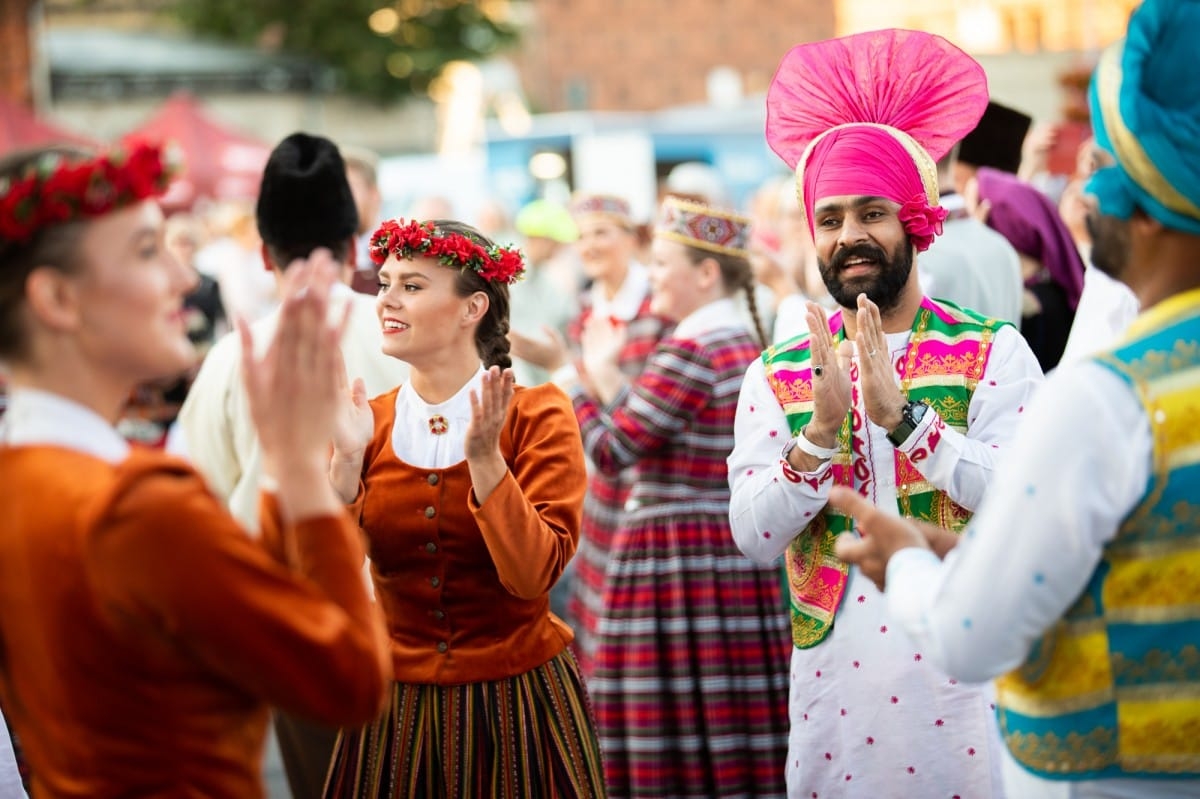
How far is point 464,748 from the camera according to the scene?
10.9 feet

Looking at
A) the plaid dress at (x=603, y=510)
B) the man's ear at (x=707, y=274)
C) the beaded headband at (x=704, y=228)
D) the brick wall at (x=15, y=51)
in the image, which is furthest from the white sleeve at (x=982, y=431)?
the brick wall at (x=15, y=51)

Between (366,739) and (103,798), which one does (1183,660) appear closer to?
(103,798)

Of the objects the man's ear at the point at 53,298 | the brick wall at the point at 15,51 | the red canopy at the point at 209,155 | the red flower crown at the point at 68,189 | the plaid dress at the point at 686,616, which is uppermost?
the brick wall at the point at 15,51

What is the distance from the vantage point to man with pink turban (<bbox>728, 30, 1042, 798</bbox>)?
3.18 meters

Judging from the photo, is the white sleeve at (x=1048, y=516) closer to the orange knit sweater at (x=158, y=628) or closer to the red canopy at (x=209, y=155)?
the orange knit sweater at (x=158, y=628)

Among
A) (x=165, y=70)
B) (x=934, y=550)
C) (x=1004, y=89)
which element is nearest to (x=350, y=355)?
(x=934, y=550)

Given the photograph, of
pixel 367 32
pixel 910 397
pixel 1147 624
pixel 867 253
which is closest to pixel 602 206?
pixel 867 253

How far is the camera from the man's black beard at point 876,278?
11.0 feet

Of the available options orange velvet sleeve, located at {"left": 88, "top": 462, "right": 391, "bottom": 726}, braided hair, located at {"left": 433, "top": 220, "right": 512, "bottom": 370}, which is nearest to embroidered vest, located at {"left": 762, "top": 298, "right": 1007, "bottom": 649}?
braided hair, located at {"left": 433, "top": 220, "right": 512, "bottom": 370}

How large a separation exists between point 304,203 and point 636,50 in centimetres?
5109

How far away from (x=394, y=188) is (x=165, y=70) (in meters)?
19.3

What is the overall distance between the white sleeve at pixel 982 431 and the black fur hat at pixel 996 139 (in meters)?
2.33

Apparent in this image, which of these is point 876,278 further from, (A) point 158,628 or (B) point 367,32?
(B) point 367,32

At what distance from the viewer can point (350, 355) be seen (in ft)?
14.7
